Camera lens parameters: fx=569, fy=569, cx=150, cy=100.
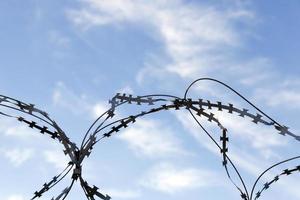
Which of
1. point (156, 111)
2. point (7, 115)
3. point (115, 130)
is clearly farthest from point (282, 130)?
point (7, 115)

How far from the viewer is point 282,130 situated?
10742 millimetres

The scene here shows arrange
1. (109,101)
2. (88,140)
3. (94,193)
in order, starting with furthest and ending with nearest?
1. (109,101)
2. (88,140)
3. (94,193)

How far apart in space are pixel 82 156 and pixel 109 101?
145cm

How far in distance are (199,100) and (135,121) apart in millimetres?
1297

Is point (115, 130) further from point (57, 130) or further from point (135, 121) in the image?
point (57, 130)

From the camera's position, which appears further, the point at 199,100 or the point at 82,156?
the point at 199,100

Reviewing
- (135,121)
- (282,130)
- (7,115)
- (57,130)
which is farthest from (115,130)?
(282,130)

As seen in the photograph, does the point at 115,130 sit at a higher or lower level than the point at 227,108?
lower

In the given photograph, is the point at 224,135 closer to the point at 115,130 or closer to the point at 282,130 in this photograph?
the point at 282,130

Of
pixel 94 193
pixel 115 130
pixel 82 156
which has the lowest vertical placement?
pixel 94 193

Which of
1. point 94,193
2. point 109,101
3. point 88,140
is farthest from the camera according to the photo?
point 109,101

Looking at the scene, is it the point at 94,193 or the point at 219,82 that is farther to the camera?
the point at 219,82

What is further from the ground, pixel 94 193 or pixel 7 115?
pixel 7 115

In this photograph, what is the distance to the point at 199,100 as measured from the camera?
35.7 ft
